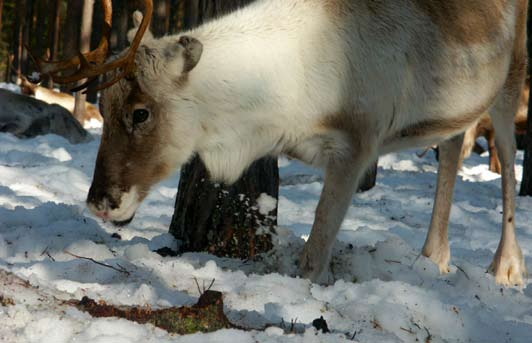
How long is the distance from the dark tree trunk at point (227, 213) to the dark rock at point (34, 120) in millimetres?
7675

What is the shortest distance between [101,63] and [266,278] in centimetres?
135

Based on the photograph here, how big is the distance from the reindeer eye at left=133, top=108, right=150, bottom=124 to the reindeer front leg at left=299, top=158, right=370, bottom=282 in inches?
39.3

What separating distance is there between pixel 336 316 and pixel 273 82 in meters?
1.28

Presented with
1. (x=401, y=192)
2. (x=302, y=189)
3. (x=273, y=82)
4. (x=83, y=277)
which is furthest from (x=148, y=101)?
(x=401, y=192)

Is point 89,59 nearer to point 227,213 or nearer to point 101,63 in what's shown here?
point 101,63

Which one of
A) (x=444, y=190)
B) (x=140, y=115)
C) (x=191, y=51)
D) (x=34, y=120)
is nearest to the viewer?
(x=191, y=51)

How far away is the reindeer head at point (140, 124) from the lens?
150 inches

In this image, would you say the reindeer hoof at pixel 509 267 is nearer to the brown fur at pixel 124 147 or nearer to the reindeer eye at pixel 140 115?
the brown fur at pixel 124 147

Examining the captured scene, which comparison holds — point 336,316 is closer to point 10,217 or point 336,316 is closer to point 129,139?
point 129,139

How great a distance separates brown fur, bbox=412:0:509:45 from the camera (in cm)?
449

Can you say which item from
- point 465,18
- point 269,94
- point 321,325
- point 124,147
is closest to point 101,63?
point 124,147

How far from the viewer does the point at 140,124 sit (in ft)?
12.8

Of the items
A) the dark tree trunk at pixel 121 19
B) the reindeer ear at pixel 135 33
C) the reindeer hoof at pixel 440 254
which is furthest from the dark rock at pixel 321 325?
the dark tree trunk at pixel 121 19

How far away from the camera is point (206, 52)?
154 inches
